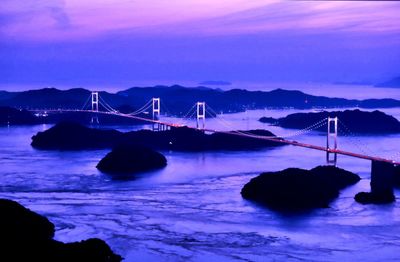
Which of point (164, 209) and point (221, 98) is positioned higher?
point (221, 98)

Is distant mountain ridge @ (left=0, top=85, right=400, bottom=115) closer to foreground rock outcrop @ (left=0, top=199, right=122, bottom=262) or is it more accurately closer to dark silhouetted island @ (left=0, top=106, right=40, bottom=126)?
dark silhouetted island @ (left=0, top=106, right=40, bottom=126)

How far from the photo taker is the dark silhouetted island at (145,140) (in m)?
25.2

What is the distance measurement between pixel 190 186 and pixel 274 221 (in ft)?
14.7

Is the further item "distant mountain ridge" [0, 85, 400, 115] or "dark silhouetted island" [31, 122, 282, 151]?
"distant mountain ridge" [0, 85, 400, 115]

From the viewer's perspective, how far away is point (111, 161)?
60.6ft

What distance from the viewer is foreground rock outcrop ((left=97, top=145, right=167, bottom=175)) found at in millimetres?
18188

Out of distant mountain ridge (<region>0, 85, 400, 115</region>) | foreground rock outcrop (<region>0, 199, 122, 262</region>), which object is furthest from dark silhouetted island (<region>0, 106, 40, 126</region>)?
foreground rock outcrop (<region>0, 199, 122, 262</region>)

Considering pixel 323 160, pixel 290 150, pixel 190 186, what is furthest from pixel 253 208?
pixel 290 150

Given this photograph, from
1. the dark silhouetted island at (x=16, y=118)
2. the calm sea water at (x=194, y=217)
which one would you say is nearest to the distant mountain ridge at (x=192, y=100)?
the dark silhouetted island at (x=16, y=118)

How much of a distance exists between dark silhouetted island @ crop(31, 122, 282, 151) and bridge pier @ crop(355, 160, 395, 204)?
37.3ft

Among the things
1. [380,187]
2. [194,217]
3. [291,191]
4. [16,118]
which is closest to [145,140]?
[291,191]

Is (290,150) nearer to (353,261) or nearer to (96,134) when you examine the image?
(96,134)

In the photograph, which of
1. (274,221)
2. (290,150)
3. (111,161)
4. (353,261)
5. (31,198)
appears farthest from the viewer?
(290,150)

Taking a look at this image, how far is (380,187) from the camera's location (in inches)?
542
